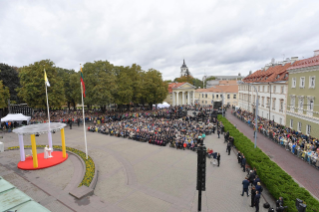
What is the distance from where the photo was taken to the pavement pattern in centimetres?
1023

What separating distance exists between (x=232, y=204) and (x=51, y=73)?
108ft

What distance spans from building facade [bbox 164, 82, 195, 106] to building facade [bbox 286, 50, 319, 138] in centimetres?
3831

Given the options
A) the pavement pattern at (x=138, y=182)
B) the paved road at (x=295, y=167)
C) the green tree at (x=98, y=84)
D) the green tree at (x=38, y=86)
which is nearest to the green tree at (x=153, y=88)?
the green tree at (x=98, y=84)

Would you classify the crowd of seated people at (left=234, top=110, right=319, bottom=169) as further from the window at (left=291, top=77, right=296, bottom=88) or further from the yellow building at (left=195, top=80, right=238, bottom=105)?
the yellow building at (left=195, top=80, right=238, bottom=105)

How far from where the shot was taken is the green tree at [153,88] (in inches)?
1807

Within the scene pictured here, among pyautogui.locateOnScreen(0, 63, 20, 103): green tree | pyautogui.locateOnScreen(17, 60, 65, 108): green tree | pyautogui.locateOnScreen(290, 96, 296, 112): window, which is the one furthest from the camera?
pyautogui.locateOnScreen(0, 63, 20, 103): green tree

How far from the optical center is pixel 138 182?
1305 cm

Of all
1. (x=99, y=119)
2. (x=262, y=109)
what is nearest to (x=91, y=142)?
(x=99, y=119)

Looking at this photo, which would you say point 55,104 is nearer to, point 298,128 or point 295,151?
point 295,151

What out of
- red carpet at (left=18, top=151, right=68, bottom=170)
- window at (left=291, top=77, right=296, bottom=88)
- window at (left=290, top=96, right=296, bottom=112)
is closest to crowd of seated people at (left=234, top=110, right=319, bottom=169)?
window at (left=290, top=96, right=296, bottom=112)

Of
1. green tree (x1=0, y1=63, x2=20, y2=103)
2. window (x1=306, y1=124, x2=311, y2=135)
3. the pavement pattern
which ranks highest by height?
green tree (x1=0, y1=63, x2=20, y2=103)

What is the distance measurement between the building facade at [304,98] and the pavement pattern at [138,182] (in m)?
12.3

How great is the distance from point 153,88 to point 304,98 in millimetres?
30967

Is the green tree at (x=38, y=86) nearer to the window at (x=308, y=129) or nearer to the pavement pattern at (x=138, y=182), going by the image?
the pavement pattern at (x=138, y=182)
